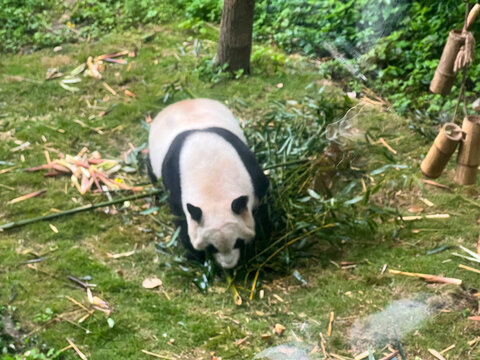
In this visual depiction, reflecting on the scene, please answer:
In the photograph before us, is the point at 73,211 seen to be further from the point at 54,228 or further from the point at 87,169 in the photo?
the point at 87,169

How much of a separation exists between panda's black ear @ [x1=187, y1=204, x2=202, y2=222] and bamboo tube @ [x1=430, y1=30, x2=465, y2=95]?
1325mm

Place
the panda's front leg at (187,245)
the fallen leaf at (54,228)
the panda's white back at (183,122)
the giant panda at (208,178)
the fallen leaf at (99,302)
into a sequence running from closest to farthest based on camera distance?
1. the fallen leaf at (99,302)
2. the giant panda at (208,178)
3. the panda's front leg at (187,245)
4. the fallen leaf at (54,228)
5. the panda's white back at (183,122)

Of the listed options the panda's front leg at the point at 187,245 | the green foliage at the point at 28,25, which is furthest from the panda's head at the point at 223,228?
the green foliage at the point at 28,25

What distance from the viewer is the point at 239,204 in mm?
3016

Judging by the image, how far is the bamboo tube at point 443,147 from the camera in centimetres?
207

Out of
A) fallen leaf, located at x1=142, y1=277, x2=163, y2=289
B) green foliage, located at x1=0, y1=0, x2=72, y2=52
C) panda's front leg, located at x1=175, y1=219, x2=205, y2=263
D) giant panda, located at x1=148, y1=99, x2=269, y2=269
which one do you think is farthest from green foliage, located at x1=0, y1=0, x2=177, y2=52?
fallen leaf, located at x1=142, y1=277, x2=163, y2=289

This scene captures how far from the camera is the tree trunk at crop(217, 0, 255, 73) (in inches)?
181

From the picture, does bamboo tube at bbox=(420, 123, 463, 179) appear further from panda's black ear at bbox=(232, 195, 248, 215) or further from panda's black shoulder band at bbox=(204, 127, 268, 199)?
panda's black shoulder band at bbox=(204, 127, 268, 199)

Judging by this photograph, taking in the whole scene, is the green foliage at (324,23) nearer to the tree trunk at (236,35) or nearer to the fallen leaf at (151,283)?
the tree trunk at (236,35)

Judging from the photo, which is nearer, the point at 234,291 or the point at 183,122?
the point at 234,291

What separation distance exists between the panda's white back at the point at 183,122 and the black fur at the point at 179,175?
5.0 inches

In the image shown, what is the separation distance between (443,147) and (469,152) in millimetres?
112

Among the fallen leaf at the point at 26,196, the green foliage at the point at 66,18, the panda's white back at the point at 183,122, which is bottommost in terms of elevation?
the fallen leaf at the point at 26,196

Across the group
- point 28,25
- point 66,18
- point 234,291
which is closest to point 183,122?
point 234,291
